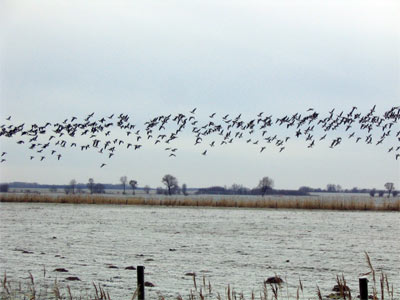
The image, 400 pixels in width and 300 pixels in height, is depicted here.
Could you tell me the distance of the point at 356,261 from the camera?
19328 mm

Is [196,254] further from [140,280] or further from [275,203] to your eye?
[275,203]

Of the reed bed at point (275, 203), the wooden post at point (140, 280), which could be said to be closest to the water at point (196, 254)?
the wooden post at point (140, 280)

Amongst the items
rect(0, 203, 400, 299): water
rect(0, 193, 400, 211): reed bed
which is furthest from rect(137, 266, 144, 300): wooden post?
rect(0, 193, 400, 211): reed bed

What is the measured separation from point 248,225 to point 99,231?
9.34 m

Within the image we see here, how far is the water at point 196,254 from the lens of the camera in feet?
49.4

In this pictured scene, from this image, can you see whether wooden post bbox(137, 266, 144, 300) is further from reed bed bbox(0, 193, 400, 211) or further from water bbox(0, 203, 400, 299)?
reed bed bbox(0, 193, 400, 211)

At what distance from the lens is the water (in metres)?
15.1

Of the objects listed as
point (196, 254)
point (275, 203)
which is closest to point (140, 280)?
point (196, 254)

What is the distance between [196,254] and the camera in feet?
66.8

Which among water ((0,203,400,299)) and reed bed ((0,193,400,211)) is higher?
reed bed ((0,193,400,211))

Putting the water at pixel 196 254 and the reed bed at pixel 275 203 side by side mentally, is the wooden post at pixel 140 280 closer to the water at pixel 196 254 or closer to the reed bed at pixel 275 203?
the water at pixel 196 254

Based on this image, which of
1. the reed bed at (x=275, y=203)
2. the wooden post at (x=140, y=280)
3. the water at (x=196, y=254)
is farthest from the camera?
the reed bed at (x=275, y=203)

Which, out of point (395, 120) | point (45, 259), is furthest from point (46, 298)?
point (395, 120)

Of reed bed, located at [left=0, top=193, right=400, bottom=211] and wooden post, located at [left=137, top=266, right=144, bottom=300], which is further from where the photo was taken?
reed bed, located at [left=0, top=193, right=400, bottom=211]
